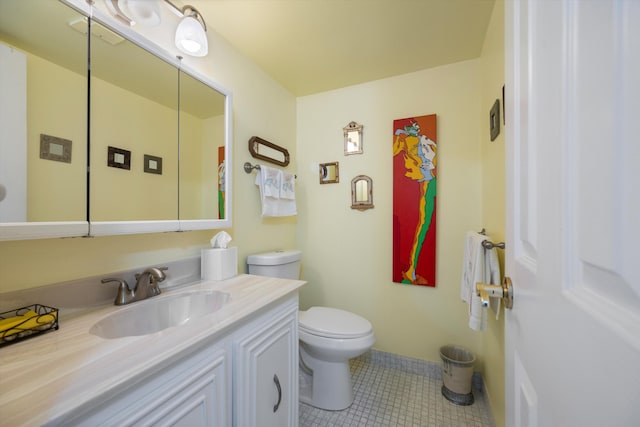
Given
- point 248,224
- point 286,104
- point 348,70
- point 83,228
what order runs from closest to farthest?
point 83,228
point 248,224
point 348,70
point 286,104

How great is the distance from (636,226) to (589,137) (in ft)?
0.37

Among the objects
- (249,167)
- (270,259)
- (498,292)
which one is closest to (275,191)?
(249,167)

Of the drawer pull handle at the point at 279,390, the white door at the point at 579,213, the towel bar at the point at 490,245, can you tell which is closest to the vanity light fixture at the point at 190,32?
the white door at the point at 579,213

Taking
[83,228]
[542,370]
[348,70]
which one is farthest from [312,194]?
[542,370]

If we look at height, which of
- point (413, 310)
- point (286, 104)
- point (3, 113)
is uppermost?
point (286, 104)

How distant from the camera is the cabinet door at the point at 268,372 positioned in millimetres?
820

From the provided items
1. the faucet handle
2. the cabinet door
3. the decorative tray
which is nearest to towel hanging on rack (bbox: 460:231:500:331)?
the cabinet door

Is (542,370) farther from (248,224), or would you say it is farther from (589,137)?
(248,224)

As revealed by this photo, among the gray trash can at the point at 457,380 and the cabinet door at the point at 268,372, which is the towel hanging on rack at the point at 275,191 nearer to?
the cabinet door at the point at 268,372

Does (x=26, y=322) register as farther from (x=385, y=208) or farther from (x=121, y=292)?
(x=385, y=208)

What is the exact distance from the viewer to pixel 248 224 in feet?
5.33

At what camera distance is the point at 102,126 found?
875mm

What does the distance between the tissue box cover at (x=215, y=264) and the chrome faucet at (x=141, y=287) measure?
22cm

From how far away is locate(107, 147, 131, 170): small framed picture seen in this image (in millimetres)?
899
